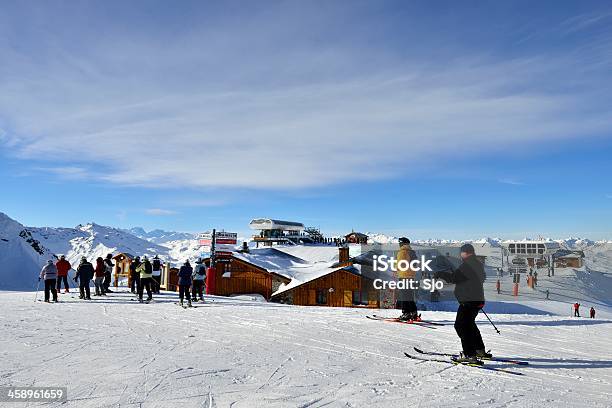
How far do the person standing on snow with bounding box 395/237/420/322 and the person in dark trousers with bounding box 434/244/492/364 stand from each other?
418cm

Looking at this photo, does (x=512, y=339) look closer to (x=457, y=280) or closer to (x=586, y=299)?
(x=457, y=280)

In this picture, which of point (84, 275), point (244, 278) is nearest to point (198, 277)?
point (84, 275)

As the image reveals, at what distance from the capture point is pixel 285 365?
6375mm

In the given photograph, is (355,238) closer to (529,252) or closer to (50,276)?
(529,252)

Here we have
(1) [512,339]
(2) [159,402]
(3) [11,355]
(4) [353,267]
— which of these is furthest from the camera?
(4) [353,267]

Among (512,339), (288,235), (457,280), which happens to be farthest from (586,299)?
(457,280)

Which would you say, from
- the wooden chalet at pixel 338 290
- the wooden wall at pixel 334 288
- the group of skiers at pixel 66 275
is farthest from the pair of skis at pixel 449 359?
the wooden wall at pixel 334 288

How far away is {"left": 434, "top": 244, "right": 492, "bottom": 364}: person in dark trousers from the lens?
6832 mm

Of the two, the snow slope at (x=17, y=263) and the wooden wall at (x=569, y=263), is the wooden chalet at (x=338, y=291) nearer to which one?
the wooden wall at (x=569, y=263)

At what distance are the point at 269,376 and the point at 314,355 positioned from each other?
5.09ft

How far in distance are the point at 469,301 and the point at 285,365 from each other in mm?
3134

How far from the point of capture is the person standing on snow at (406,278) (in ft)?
37.1

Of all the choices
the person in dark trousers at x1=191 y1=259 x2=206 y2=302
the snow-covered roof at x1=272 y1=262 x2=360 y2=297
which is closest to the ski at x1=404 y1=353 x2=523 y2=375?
the person in dark trousers at x1=191 y1=259 x2=206 y2=302

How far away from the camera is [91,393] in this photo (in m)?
4.84
